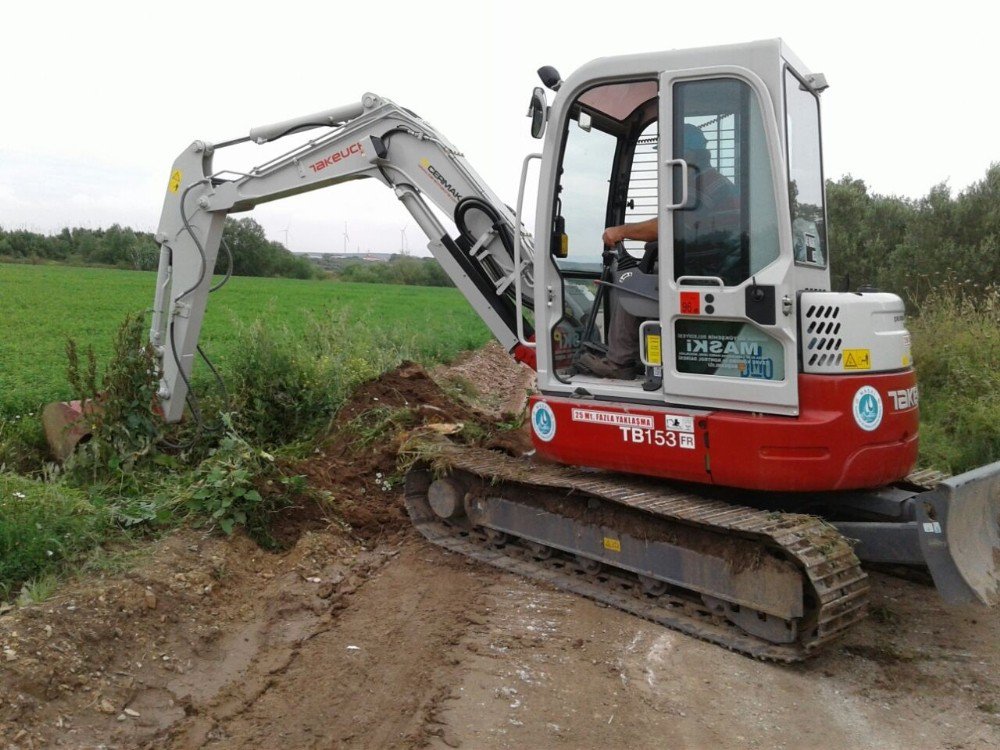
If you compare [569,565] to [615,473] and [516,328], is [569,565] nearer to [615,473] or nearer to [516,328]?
[615,473]

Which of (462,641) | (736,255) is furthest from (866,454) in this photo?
(462,641)

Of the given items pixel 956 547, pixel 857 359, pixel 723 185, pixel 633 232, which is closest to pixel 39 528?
pixel 633 232

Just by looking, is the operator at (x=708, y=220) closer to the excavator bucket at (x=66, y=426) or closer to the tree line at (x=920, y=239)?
the excavator bucket at (x=66, y=426)

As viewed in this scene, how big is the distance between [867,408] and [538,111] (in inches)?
101

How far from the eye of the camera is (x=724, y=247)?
4746mm

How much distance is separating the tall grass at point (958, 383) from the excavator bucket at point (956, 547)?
369 cm

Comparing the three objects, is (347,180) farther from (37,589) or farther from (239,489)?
(37,589)

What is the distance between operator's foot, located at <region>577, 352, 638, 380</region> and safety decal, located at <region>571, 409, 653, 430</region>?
0.99ft

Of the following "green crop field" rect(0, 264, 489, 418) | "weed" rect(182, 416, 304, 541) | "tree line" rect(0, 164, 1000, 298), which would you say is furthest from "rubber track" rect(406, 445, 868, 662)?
"tree line" rect(0, 164, 1000, 298)

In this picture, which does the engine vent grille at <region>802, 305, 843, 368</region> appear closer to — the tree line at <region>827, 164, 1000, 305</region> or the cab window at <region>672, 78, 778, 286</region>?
the cab window at <region>672, 78, 778, 286</region>

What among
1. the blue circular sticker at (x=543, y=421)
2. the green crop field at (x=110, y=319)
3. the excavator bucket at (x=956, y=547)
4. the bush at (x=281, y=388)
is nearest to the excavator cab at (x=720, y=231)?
the blue circular sticker at (x=543, y=421)

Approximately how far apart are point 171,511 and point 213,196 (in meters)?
2.66

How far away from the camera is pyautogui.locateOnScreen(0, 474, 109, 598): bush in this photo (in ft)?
16.0

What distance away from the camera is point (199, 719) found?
13.0 feet
